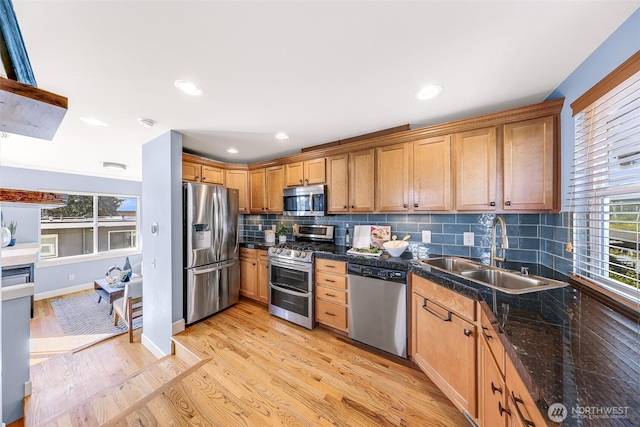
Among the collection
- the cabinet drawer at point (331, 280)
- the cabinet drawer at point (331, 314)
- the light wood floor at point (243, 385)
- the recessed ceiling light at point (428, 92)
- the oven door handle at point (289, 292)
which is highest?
the recessed ceiling light at point (428, 92)

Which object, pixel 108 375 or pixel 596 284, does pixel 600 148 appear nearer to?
pixel 596 284

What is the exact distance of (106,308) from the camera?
383 centimetres

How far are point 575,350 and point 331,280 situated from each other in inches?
76.2

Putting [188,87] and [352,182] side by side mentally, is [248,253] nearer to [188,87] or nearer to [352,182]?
[352,182]

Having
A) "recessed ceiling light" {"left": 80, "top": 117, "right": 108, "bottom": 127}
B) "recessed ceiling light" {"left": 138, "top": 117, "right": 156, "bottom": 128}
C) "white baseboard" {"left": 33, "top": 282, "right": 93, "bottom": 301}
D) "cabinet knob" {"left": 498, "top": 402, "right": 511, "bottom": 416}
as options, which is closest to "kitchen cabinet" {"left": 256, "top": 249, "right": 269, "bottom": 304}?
"recessed ceiling light" {"left": 138, "top": 117, "right": 156, "bottom": 128}

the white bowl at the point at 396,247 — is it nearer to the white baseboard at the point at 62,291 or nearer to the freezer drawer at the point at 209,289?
the freezer drawer at the point at 209,289

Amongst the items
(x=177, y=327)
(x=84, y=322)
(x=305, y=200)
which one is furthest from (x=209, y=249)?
(x=84, y=322)

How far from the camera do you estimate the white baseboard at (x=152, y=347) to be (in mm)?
2519

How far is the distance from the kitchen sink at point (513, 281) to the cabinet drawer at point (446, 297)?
Result: 187mm

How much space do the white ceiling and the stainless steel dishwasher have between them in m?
1.54

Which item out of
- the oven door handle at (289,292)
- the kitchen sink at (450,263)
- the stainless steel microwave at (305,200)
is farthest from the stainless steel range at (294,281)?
the kitchen sink at (450,263)

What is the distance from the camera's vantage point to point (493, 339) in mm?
1143

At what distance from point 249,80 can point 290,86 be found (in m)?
0.29

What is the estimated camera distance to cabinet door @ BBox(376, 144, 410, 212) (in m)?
2.38
